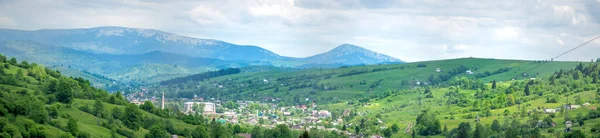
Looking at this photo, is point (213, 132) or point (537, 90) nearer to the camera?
point (213, 132)

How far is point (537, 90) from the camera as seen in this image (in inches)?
7589

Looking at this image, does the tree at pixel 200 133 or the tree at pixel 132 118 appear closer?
the tree at pixel 132 118

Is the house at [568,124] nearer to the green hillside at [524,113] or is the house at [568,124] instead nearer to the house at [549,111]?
the green hillside at [524,113]

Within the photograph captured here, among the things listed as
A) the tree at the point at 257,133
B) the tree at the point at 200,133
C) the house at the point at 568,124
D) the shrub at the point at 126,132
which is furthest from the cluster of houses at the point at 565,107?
the shrub at the point at 126,132

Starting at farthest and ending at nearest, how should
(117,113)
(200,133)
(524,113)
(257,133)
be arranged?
(524,113)
(257,133)
(200,133)
(117,113)

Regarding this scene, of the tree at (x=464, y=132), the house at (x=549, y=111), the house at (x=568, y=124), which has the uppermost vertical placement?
the house at (x=549, y=111)

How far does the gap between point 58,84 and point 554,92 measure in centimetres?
10903

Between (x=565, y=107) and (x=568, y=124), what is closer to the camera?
(x=568, y=124)

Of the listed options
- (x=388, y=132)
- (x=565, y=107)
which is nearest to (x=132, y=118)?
(x=388, y=132)

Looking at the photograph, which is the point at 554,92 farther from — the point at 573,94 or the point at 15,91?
the point at 15,91

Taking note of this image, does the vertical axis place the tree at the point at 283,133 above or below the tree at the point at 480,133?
below

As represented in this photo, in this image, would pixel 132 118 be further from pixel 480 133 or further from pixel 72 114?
pixel 480 133

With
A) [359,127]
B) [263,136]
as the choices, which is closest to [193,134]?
→ [263,136]

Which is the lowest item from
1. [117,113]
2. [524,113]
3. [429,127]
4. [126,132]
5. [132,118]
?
[429,127]
